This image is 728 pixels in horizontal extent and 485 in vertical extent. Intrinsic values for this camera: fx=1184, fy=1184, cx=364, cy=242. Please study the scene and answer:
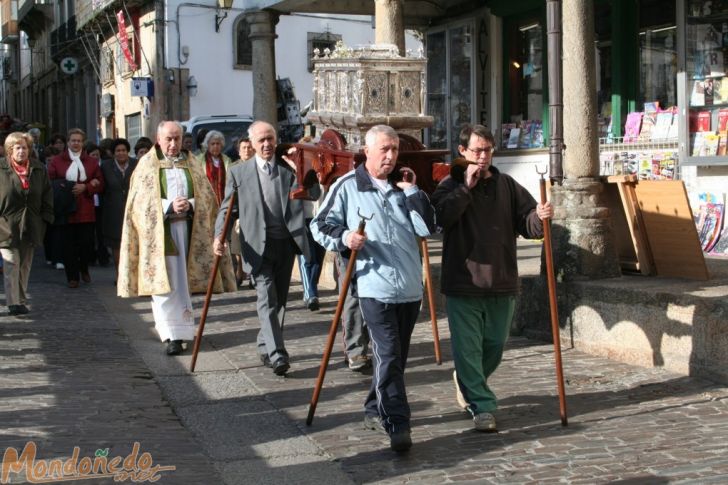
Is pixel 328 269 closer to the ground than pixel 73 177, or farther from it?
closer to the ground

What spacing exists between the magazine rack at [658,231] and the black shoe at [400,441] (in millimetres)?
3620

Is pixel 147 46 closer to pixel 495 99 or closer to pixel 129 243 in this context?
pixel 495 99

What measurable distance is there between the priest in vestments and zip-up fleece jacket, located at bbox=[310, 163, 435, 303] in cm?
310

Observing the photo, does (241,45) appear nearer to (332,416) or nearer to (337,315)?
(332,416)

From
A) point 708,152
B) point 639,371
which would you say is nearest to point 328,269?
point 708,152

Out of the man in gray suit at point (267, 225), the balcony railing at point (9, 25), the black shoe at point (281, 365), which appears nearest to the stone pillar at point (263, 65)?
the man in gray suit at point (267, 225)

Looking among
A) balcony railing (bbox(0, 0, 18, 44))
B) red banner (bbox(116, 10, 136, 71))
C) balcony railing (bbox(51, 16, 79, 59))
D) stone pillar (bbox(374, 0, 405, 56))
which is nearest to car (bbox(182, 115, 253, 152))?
stone pillar (bbox(374, 0, 405, 56))

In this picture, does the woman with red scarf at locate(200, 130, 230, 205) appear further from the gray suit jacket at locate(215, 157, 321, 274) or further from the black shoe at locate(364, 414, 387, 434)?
the black shoe at locate(364, 414, 387, 434)

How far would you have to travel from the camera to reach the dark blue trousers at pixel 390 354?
6.29 meters

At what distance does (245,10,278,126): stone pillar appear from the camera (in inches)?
659

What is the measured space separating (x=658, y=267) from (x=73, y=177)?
26.6 ft

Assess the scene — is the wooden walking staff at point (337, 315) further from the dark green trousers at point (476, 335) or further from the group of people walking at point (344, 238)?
the dark green trousers at point (476, 335)

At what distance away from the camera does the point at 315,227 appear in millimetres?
6785

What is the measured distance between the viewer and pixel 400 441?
6.20 m
